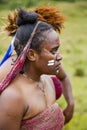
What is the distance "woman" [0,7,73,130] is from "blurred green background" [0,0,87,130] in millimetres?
298

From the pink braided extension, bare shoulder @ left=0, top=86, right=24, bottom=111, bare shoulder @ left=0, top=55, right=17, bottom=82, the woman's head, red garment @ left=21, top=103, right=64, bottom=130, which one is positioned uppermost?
the woman's head

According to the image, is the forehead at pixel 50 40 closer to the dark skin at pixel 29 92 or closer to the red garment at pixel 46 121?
the dark skin at pixel 29 92

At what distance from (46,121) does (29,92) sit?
185mm

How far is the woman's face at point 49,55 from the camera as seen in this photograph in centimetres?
289

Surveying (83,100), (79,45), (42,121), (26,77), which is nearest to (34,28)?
(26,77)

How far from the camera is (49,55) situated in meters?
2.90

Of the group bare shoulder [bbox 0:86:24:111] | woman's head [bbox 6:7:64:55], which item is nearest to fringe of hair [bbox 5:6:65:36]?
woman's head [bbox 6:7:64:55]

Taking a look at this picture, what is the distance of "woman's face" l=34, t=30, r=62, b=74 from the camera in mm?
2895

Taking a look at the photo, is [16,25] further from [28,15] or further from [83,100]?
[83,100]

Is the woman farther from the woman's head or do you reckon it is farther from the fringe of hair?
the fringe of hair

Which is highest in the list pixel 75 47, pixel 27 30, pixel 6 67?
pixel 27 30

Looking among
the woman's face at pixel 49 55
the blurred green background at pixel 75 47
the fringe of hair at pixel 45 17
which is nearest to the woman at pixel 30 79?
the woman's face at pixel 49 55

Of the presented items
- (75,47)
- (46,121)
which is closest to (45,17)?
(46,121)

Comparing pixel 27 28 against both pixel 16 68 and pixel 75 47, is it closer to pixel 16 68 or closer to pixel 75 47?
pixel 16 68
